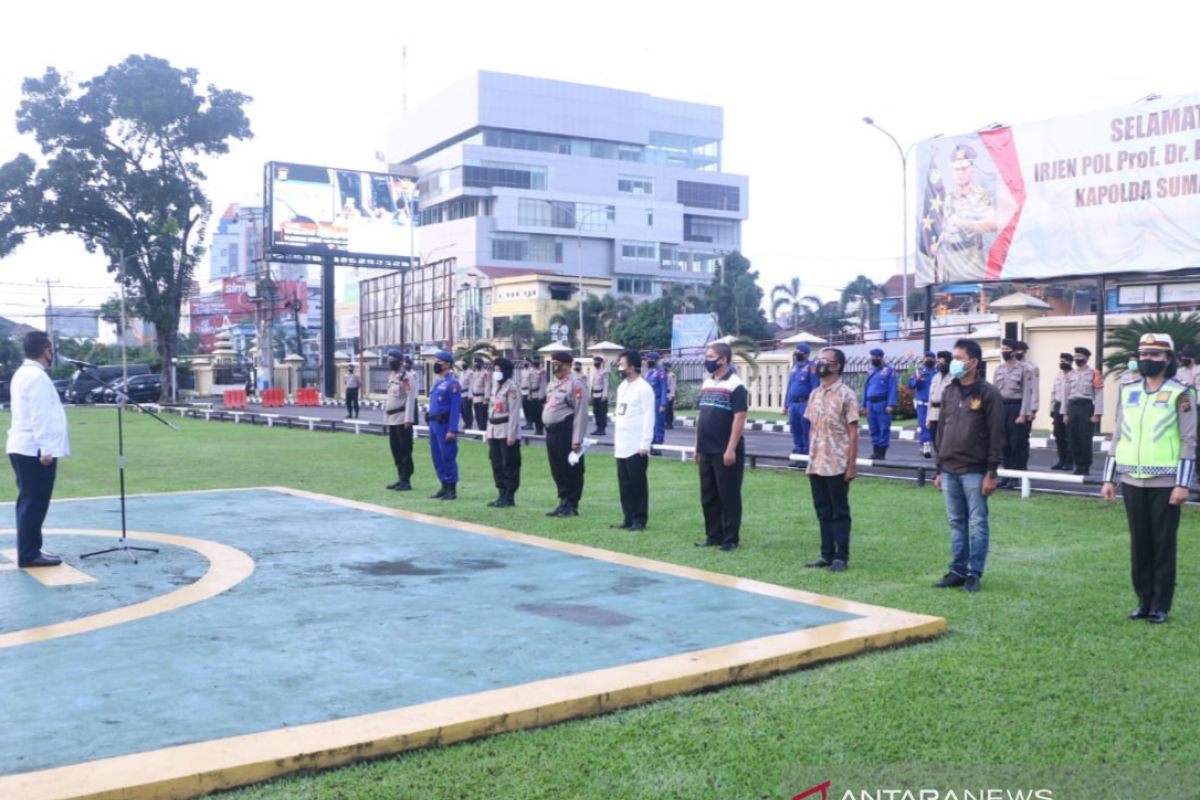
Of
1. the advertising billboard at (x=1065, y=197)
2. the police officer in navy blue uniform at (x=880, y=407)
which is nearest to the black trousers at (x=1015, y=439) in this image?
the police officer in navy blue uniform at (x=880, y=407)

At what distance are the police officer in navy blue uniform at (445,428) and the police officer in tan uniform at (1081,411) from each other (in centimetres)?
835

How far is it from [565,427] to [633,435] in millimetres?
1385

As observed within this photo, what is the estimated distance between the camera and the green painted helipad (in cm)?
432

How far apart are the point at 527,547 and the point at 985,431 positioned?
3.92m

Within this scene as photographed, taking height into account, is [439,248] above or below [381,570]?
above

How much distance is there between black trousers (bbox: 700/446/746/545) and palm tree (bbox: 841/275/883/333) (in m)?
59.3

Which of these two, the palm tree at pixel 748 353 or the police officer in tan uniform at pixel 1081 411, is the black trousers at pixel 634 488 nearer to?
the police officer in tan uniform at pixel 1081 411

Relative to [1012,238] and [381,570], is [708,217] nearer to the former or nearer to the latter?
[1012,238]

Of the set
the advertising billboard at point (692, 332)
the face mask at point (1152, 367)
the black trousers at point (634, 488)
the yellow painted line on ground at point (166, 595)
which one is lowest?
the yellow painted line on ground at point (166, 595)

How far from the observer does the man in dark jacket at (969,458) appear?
7.34 m

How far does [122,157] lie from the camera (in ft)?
150

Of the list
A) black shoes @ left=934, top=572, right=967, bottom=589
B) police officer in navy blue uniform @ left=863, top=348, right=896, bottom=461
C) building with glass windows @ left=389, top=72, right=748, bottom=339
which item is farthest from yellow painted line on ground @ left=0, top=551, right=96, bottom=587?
building with glass windows @ left=389, top=72, right=748, bottom=339

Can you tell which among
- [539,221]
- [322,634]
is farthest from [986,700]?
[539,221]

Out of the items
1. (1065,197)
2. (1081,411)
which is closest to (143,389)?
(1065,197)
